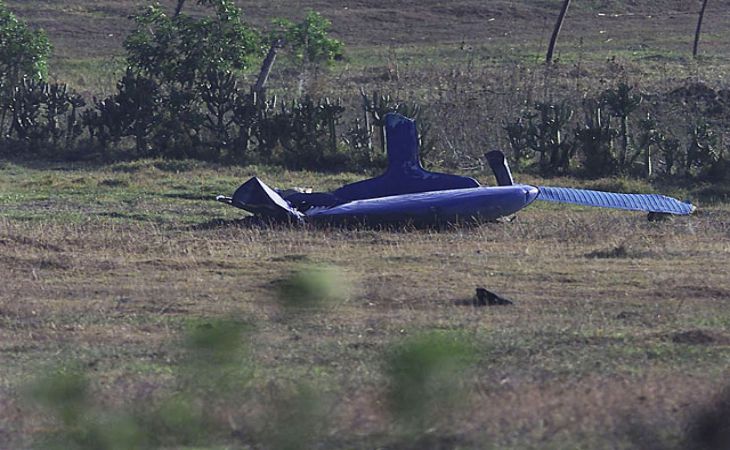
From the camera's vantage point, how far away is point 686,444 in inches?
194

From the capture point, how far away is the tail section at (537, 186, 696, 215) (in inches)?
568

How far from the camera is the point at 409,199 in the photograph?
13414mm

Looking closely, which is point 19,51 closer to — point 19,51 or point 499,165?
point 19,51

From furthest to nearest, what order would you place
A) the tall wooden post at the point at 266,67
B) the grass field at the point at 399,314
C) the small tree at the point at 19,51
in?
the tall wooden post at the point at 266,67 → the small tree at the point at 19,51 → the grass field at the point at 399,314

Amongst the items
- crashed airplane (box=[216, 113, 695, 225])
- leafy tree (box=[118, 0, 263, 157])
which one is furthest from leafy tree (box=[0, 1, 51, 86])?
crashed airplane (box=[216, 113, 695, 225])

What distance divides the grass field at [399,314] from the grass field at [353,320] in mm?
21

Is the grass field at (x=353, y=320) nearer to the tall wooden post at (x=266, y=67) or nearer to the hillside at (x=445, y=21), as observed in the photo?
the tall wooden post at (x=266, y=67)

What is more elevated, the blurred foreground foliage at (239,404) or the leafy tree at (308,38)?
the blurred foreground foliage at (239,404)

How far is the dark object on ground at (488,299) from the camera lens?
859cm

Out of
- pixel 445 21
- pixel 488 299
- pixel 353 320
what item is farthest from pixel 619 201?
pixel 445 21

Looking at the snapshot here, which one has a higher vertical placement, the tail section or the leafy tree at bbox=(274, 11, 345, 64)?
the leafy tree at bbox=(274, 11, 345, 64)

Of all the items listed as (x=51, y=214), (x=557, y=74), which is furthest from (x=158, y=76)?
(x=557, y=74)

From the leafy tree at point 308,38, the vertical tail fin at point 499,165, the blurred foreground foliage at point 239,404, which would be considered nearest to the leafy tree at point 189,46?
the leafy tree at point 308,38

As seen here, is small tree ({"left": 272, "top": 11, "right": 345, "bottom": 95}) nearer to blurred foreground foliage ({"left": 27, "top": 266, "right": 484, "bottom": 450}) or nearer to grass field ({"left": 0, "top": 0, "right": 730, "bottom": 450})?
grass field ({"left": 0, "top": 0, "right": 730, "bottom": 450})
